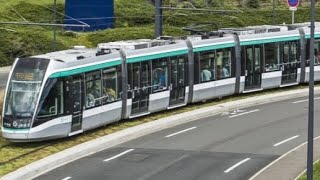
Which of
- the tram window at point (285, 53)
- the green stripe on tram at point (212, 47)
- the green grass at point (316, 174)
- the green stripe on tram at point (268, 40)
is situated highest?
the green stripe on tram at point (268, 40)

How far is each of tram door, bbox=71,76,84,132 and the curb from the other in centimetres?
92

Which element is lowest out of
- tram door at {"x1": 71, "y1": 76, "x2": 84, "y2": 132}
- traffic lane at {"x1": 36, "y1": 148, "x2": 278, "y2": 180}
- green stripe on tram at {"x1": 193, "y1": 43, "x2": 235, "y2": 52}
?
traffic lane at {"x1": 36, "y1": 148, "x2": 278, "y2": 180}

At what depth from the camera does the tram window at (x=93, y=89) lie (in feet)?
85.8

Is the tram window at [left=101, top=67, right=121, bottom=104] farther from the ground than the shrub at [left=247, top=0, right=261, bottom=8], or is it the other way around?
the shrub at [left=247, top=0, right=261, bottom=8]

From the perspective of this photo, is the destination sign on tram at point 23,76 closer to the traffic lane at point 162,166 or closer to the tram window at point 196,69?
the traffic lane at point 162,166

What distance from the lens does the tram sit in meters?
24.3

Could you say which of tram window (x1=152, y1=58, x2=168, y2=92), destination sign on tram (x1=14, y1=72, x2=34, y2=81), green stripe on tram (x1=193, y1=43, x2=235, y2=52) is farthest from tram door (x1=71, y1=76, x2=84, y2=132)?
green stripe on tram (x1=193, y1=43, x2=235, y2=52)

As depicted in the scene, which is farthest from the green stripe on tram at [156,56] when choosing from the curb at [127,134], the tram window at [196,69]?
the curb at [127,134]


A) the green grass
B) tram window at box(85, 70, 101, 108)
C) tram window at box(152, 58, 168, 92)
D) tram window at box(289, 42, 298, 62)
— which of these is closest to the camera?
the green grass

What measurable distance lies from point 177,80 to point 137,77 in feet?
10.0

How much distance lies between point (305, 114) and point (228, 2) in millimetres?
44336

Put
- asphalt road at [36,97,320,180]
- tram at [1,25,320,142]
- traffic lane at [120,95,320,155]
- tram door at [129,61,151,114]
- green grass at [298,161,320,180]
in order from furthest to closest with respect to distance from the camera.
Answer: tram door at [129,61,151,114] < traffic lane at [120,95,320,155] < tram at [1,25,320,142] < asphalt road at [36,97,320,180] < green grass at [298,161,320,180]

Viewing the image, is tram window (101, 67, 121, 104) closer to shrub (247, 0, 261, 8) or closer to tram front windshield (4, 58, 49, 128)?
tram front windshield (4, 58, 49, 128)

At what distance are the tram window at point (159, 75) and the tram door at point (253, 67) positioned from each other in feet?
21.3
